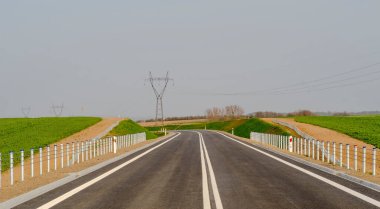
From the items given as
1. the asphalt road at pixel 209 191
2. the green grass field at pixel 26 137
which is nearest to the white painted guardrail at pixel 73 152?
the green grass field at pixel 26 137

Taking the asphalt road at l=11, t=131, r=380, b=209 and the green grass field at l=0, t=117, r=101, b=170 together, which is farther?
the green grass field at l=0, t=117, r=101, b=170

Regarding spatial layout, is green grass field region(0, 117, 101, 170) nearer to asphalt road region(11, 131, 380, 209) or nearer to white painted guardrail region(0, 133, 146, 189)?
white painted guardrail region(0, 133, 146, 189)

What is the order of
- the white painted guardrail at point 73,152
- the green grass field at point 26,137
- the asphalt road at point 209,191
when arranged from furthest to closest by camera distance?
the green grass field at point 26,137, the white painted guardrail at point 73,152, the asphalt road at point 209,191

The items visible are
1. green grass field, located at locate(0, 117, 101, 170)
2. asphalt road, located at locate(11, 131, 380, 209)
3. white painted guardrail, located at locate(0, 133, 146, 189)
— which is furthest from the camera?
green grass field, located at locate(0, 117, 101, 170)

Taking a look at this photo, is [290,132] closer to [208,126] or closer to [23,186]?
[23,186]

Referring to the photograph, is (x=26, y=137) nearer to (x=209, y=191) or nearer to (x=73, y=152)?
(x=73, y=152)

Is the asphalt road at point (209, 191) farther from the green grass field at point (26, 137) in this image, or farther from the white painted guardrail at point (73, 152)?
A: the green grass field at point (26, 137)

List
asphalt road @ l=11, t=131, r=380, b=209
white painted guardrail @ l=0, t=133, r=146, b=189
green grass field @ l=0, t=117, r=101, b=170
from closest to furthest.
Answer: asphalt road @ l=11, t=131, r=380, b=209 → white painted guardrail @ l=0, t=133, r=146, b=189 → green grass field @ l=0, t=117, r=101, b=170

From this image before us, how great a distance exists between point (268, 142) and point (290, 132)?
7.10 meters

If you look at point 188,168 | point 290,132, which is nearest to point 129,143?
point 290,132

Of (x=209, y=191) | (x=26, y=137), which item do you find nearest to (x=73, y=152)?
(x=26, y=137)

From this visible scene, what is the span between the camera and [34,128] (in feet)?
183

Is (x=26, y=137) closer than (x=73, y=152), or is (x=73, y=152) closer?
(x=73, y=152)

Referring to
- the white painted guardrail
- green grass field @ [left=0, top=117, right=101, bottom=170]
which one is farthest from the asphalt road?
green grass field @ [left=0, top=117, right=101, bottom=170]
